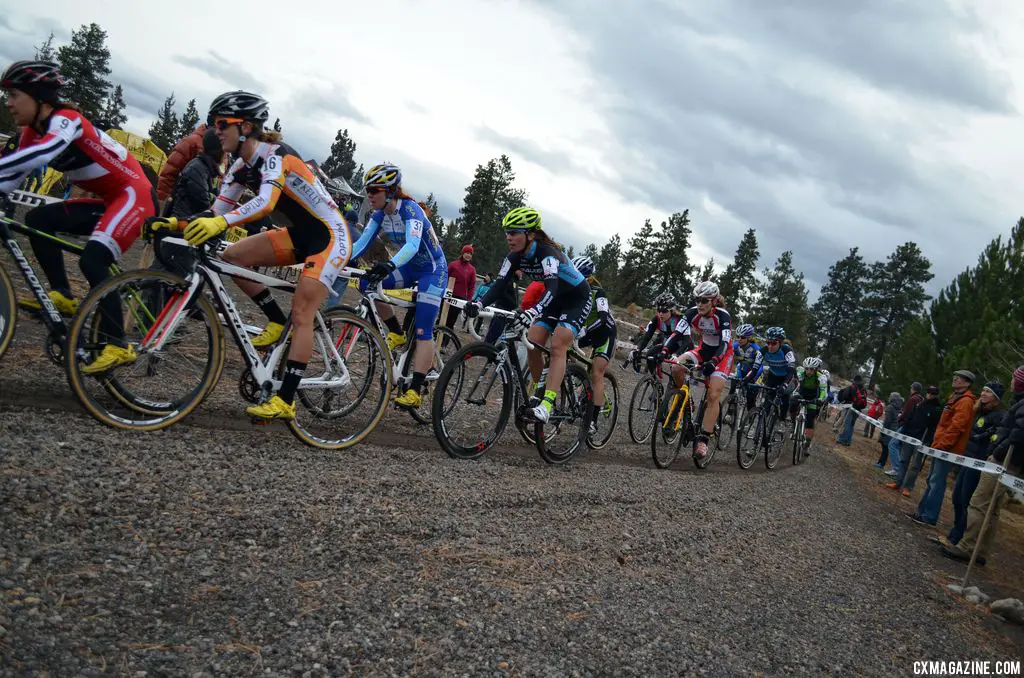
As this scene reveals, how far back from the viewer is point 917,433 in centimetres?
1462

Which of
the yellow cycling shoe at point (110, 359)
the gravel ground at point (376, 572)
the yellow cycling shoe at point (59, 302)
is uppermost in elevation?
the yellow cycling shoe at point (59, 302)

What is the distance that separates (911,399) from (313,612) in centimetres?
1845

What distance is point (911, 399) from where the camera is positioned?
17.1 metres

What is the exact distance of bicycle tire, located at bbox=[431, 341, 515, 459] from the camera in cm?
612

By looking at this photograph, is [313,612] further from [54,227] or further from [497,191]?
[497,191]

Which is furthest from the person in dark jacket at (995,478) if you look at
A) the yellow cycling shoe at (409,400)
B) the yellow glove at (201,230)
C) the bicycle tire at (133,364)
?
the yellow glove at (201,230)

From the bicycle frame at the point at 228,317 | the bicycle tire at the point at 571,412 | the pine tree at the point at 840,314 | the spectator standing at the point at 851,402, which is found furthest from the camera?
the pine tree at the point at 840,314

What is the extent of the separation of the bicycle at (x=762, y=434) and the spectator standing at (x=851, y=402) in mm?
12112

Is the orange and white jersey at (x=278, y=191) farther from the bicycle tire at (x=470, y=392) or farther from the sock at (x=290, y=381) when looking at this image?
the bicycle tire at (x=470, y=392)

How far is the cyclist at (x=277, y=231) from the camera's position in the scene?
16.0 feet

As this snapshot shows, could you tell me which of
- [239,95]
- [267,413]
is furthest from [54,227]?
[267,413]

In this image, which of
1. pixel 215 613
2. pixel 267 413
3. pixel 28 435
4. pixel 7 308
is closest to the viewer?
pixel 215 613

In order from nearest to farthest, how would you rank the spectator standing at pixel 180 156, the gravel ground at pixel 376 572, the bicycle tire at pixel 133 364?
1. the gravel ground at pixel 376 572
2. the bicycle tire at pixel 133 364
3. the spectator standing at pixel 180 156

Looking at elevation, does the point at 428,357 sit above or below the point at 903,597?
above
